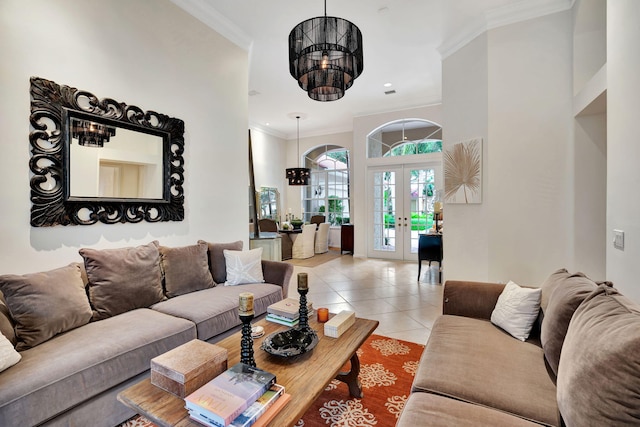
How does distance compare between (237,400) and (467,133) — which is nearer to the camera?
(237,400)

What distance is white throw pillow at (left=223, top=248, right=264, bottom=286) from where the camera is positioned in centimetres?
299

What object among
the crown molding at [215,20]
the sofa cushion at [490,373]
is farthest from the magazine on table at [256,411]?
the crown molding at [215,20]

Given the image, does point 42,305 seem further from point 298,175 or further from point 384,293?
point 298,175

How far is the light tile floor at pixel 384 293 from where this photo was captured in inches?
130

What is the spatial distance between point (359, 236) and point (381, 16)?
481 centimetres

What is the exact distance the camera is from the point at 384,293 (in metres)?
4.44

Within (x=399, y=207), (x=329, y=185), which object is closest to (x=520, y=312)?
(x=399, y=207)

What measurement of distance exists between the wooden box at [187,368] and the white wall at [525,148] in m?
3.18

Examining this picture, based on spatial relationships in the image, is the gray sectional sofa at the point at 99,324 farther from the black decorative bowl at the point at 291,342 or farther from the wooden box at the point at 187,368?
the black decorative bowl at the point at 291,342

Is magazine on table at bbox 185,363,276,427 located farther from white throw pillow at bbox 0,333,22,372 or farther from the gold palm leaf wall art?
the gold palm leaf wall art

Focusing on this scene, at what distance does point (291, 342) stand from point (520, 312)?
1.43 meters

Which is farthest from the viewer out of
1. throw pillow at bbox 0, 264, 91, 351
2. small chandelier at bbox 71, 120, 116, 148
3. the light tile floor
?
the light tile floor

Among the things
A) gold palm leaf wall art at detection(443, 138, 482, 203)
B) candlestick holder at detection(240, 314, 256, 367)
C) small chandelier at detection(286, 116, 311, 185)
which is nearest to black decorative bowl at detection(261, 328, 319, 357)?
candlestick holder at detection(240, 314, 256, 367)

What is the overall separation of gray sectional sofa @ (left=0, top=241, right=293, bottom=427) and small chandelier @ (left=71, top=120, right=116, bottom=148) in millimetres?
881
